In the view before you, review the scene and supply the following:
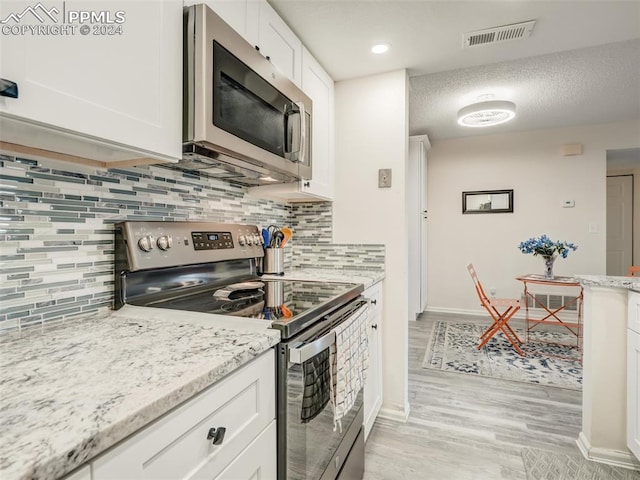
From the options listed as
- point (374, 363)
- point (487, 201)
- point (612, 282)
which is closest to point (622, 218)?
point (487, 201)

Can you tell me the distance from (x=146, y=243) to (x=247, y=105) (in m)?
0.63

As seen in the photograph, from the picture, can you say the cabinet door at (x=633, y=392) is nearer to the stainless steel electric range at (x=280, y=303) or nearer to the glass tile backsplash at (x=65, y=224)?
the stainless steel electric range at (x=280, y=303)

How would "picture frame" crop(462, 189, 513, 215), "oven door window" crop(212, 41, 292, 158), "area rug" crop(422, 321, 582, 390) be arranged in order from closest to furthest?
"oven door window" crop(212, 41, 292, 158) → "area rug" crop(422, 321, 582, 390) → "picture frame" crop(462, 189, 513, 215)

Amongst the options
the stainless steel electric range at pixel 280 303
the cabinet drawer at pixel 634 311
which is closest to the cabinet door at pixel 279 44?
the stainless steel electric range at pixel 280 303

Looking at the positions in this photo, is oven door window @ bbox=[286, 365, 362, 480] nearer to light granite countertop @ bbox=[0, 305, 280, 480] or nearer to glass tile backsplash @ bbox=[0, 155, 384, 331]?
light granite countertop @ bbox=[0, 305, 280, 480]

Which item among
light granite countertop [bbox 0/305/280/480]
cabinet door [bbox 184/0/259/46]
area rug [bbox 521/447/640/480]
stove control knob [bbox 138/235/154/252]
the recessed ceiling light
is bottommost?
area rug [bbox 521/447/640/480]

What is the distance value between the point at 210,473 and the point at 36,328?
651mm

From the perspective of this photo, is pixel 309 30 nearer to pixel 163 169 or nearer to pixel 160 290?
pixel 163 169

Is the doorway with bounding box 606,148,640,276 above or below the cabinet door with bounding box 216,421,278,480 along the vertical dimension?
above

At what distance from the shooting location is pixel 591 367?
5.58ft

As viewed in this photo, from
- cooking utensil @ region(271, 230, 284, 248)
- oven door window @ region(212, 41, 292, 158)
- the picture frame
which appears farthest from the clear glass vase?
oven door window @ region(212, 41, 292, 158)

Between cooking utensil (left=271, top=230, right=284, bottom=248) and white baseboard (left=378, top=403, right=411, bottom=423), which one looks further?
white baseboard (left=378, top=403, right=411, bottom=423)

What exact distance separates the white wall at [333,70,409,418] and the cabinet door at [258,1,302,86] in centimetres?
58

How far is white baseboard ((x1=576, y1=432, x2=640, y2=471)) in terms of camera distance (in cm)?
163
